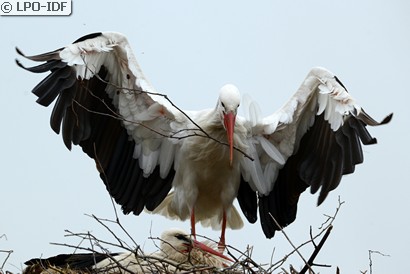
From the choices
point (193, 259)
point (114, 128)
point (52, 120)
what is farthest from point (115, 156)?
point (193, 259)

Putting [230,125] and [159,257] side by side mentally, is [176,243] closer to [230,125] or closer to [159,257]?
[159,257]

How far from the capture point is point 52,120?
21.3 ft

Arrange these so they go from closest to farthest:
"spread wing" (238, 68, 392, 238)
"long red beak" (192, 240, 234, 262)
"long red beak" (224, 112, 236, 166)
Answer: "long red beak" (192, 240, 234, 262)
"long red beak" (224, 112, 236, 166)
"spread wing" (238, 68, 392, 238)

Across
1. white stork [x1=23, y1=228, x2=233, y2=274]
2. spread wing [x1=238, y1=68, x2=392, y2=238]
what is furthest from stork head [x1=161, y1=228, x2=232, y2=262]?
spread wing [x1=238, y1=68, x2=392, y2=238]

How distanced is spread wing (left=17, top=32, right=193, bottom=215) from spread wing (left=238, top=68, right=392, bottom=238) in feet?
1.73

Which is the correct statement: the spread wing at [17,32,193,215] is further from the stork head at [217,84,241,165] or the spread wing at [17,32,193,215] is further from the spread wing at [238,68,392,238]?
the spread wing at [238,68,392,238]

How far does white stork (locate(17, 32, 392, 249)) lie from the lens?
20.6 ft

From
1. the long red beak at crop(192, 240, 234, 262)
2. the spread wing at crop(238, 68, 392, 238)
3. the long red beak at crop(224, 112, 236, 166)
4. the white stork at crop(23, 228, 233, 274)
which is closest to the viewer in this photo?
the white stork at crop(23, 228, 233, 274)

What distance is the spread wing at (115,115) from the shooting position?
6250 millimetres

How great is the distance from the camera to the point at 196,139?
A: 6.58m

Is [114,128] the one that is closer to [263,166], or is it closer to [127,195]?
[127,195]

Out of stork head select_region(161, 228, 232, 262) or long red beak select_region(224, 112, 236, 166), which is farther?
stork head select_region(161, 228, 232, 262)

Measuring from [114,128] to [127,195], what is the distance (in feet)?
1.52

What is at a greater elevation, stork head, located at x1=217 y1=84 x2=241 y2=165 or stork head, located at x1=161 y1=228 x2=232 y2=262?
stork head, located at x1=217 y1=84 x2=241 y2=165
